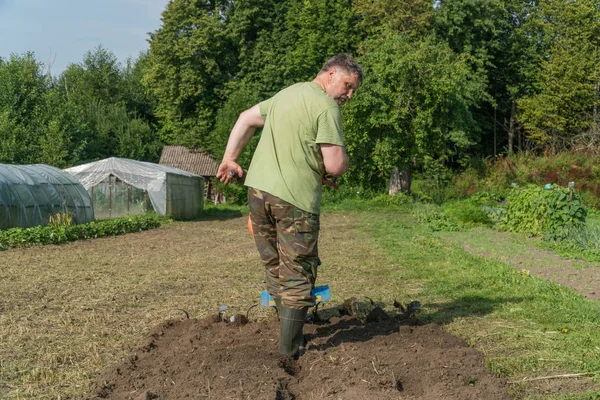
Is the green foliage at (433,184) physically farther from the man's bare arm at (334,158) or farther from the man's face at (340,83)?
the man's bare arm at (334,158)

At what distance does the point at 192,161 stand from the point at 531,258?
1632 inches

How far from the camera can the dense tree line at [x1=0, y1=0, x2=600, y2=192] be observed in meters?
32.2

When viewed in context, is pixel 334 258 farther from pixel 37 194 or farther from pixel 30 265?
pixel 37 194

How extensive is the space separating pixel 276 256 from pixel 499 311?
274 centimetres

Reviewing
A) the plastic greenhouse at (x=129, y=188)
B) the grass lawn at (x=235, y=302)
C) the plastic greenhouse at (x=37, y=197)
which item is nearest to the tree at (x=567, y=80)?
the plastic greenhouse at (x=129, y=188)

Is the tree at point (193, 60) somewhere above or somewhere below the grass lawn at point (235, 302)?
above

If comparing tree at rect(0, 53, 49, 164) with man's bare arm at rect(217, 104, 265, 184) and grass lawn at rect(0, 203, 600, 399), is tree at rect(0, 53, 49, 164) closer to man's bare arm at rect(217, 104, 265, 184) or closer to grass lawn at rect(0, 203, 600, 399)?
grass lawn at rect(0, 203, 600, 399)

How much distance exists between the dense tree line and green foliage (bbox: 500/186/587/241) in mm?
15368

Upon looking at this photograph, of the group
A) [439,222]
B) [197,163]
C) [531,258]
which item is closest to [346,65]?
[531,258]

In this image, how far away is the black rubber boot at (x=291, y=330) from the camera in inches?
177

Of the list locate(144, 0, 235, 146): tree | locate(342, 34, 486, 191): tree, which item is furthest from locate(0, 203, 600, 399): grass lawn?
locate(144, 0, 235, 146): tree

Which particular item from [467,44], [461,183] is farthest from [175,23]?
[461,183]

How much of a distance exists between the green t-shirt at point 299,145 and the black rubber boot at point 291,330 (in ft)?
2.32

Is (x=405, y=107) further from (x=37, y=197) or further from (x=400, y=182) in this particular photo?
(x=37, y=197)
